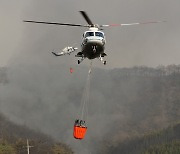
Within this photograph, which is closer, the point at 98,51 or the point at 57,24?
the point at 57,24

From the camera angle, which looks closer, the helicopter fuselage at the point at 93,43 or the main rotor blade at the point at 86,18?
the main rotor blade at the point at 86,18

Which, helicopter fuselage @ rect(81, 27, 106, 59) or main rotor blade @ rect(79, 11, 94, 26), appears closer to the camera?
main rotor blade @ rect(79, 11, 94, 26)

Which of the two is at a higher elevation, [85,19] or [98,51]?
[85,19]

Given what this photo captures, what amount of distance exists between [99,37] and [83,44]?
3.26 m

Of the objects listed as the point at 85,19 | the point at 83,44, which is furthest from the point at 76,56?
the point at 85,19

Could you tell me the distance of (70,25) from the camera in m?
→ 61.5

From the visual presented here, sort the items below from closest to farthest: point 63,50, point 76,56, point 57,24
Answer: point 57,24 < point 76,56 < point 63,50

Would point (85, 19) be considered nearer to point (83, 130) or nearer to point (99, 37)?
point (99, 37)

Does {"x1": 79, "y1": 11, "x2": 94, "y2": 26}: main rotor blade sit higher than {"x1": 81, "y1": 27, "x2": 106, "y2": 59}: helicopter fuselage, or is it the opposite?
{"x1": 79, "y1": 11, "x2": 94, "y2": 26}: main rotor blade

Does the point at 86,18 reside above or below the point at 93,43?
above

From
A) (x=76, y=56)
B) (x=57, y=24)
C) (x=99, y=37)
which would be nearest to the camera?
A: (x=57, y=24)

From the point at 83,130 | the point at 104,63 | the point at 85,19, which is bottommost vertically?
the point at 83,130

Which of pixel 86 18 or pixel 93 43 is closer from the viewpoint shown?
pixel 86 18

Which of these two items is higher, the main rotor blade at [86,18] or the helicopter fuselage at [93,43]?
the main rotor blade at [86,18]
